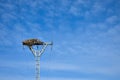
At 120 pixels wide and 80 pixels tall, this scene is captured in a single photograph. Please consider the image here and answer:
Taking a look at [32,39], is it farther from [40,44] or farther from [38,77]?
[38,77]

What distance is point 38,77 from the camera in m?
75.9

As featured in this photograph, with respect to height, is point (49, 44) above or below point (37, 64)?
above

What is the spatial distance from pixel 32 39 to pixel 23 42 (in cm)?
234

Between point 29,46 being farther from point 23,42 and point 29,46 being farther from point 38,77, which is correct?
point 38,77

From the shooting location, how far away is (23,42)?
254ft

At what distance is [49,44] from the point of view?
79438 millimetres

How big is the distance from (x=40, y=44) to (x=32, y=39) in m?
2.54

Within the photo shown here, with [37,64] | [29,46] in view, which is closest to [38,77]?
[37,64]

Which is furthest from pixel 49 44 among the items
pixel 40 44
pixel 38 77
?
pixel 38 77

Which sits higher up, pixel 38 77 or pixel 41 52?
pixel 41 52

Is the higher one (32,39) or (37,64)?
(32,39)

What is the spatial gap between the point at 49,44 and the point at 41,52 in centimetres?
297

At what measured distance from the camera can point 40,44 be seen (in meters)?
78.4

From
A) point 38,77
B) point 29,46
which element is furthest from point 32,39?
point 38,77
